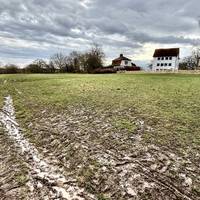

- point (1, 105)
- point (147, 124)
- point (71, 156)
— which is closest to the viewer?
point (71, 156)

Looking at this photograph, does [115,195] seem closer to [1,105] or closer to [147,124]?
[147,124]

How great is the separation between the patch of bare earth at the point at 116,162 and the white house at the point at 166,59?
77.6 m

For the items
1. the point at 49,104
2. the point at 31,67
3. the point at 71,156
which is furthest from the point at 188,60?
the point at 71,156

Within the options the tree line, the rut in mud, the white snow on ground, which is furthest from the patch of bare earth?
the tree line

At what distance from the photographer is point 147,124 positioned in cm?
848

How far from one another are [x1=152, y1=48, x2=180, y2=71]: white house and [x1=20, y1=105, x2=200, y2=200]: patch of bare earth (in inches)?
3055

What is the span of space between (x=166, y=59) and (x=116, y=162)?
83662 millimetres

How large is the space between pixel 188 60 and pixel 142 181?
93.6 metres

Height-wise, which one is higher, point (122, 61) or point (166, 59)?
point (166, 59)

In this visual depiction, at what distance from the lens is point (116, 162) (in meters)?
5.52

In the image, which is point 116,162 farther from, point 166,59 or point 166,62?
point 166,59

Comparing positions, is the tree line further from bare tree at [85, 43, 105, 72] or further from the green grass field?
the green grass field

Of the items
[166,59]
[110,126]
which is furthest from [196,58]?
[110,126]

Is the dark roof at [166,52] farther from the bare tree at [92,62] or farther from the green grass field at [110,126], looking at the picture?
the green grass field at [110,126]
